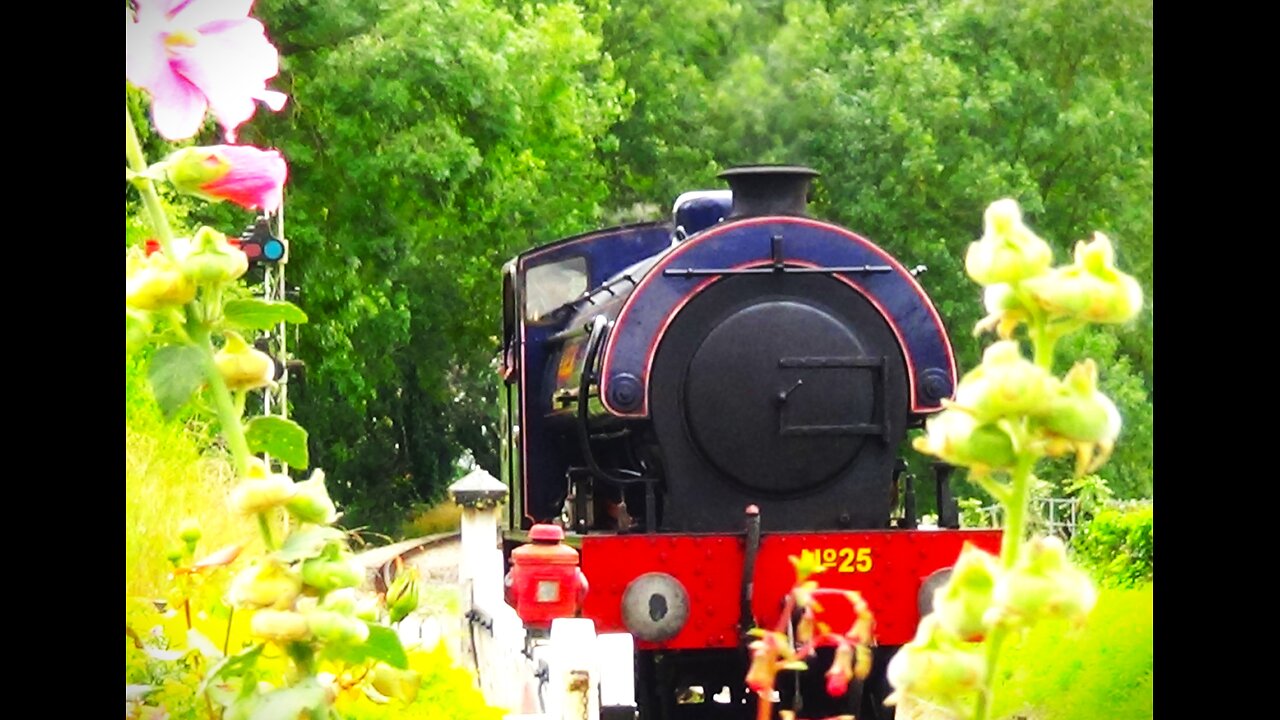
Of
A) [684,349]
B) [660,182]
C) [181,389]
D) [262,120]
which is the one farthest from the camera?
[660,182]

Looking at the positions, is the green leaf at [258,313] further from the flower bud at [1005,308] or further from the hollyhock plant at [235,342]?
the flower bud at [1005,308]

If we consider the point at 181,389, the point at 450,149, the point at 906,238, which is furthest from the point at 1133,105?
the point at 181,389

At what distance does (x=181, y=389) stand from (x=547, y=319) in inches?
209

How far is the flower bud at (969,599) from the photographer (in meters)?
0.62

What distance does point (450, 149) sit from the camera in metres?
11.6

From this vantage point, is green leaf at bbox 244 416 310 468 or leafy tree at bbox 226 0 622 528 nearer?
green leaf at bbox 244 416 310 468

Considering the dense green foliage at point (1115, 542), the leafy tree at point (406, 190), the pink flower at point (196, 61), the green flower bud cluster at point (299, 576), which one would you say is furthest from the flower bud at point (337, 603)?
the leafy tree at point (406, 190)

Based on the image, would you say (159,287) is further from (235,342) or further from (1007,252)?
(1007,252)

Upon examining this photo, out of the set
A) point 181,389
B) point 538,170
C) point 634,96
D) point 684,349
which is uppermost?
point 634,96

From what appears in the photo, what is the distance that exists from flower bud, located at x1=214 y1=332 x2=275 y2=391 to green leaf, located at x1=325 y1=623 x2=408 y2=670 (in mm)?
128

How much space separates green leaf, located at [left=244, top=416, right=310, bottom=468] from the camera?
2.92ft

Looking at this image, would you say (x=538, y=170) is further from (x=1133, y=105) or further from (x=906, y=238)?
(x=1133, y=105)

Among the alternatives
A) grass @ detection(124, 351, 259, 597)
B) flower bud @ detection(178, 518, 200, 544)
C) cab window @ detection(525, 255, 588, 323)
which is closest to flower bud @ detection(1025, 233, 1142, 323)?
flower bud @ detection(178, 518, 200, 544)

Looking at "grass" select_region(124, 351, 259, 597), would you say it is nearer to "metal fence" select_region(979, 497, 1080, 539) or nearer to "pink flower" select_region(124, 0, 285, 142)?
"pink flower" select_region(124, 0, 285, 142)
